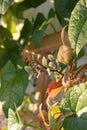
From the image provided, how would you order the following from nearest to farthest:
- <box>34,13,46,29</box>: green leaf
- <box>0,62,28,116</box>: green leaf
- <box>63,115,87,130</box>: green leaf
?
<box>63,115,87,130</box>: green leaf, <box>0,62,28,116</box>: green leaf, <box>34,13,46,29</box>: green leaf

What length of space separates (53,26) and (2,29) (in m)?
0.20

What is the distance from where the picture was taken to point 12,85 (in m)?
1.08

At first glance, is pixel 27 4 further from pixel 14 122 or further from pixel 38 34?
pixel 14 122

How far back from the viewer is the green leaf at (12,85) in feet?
3.43

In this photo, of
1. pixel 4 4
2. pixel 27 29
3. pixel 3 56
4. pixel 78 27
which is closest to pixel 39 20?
pixel 27 29

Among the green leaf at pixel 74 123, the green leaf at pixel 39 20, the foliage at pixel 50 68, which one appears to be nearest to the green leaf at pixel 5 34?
the foliage at pixel 50 68

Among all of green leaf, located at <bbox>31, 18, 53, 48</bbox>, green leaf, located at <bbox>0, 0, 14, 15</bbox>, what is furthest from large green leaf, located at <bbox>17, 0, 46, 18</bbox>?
green leaf, located at <bbox>0, 0, 14, 15</bbox>

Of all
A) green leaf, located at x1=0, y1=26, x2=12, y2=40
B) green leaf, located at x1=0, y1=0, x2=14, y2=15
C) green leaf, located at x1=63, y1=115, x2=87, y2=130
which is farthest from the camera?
green leaf, located at x1=0, y1=26, x2=12, y2=40

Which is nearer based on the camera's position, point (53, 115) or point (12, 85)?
point (53, 115)

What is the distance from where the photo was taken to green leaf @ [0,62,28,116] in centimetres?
105

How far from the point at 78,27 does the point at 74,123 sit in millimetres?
188

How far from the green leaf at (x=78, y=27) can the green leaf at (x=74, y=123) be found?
0.45 feet

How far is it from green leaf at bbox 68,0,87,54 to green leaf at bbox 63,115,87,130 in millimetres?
138

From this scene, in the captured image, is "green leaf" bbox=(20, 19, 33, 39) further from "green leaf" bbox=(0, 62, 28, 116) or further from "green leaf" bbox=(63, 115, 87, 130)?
"green leaf" bbox=(63, 115, 87, 130)
